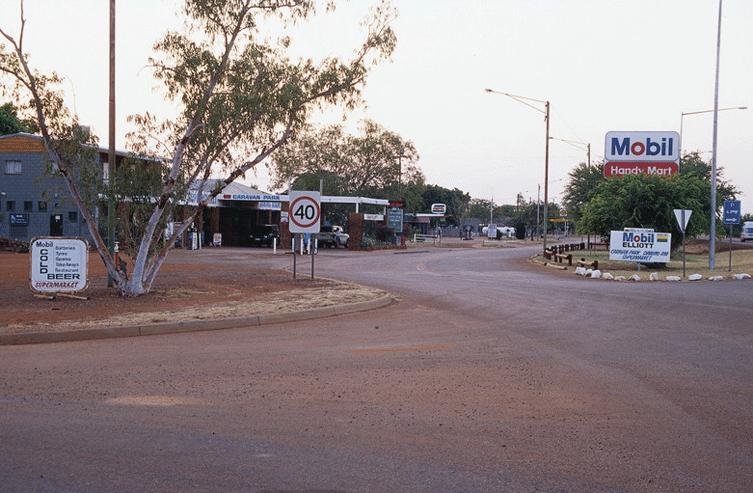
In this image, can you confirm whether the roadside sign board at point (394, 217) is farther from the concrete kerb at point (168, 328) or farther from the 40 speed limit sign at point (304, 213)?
the concrete kerb at point (168, 328)

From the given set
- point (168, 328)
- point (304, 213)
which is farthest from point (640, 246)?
point (168, 328)

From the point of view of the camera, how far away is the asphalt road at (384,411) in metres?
4.64

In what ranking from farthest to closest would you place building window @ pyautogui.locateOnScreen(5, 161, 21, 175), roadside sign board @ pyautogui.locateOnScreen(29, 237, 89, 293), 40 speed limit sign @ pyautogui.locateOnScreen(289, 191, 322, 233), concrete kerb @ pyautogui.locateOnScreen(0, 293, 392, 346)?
building window @ pyautogui.locateOnScreen(5, 161, 21, 175) < 40 speed limit sign @ pyautogui.locateOnScreen(289, 191, 322, 233) < roadside sign board @ pyautogui.locateOnScreen(29, 237, 89, 293) < concrete kerb @ pyautogui.locateOnScreen(0, 293, 392, 346)

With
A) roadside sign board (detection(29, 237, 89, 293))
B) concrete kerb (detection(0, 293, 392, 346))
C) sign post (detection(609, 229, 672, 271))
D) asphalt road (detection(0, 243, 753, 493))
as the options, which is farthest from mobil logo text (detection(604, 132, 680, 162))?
roadside sign board (detection(29, 237, 89, 293))

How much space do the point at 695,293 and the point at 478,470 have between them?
15.8 metres

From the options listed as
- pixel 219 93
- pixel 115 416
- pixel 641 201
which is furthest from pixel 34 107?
pixel 641 201

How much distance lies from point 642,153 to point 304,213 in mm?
26317

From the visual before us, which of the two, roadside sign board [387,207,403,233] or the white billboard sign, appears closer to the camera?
the white billboard sign

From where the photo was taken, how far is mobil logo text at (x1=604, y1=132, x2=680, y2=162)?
124ft

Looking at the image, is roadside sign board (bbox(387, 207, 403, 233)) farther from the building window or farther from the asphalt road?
the asphalt road

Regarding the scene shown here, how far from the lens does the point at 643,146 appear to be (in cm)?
3812

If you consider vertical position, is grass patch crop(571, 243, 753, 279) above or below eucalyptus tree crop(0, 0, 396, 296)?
below

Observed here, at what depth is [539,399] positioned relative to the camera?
681cm

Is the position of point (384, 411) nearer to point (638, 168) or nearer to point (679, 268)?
point (679, 268)
